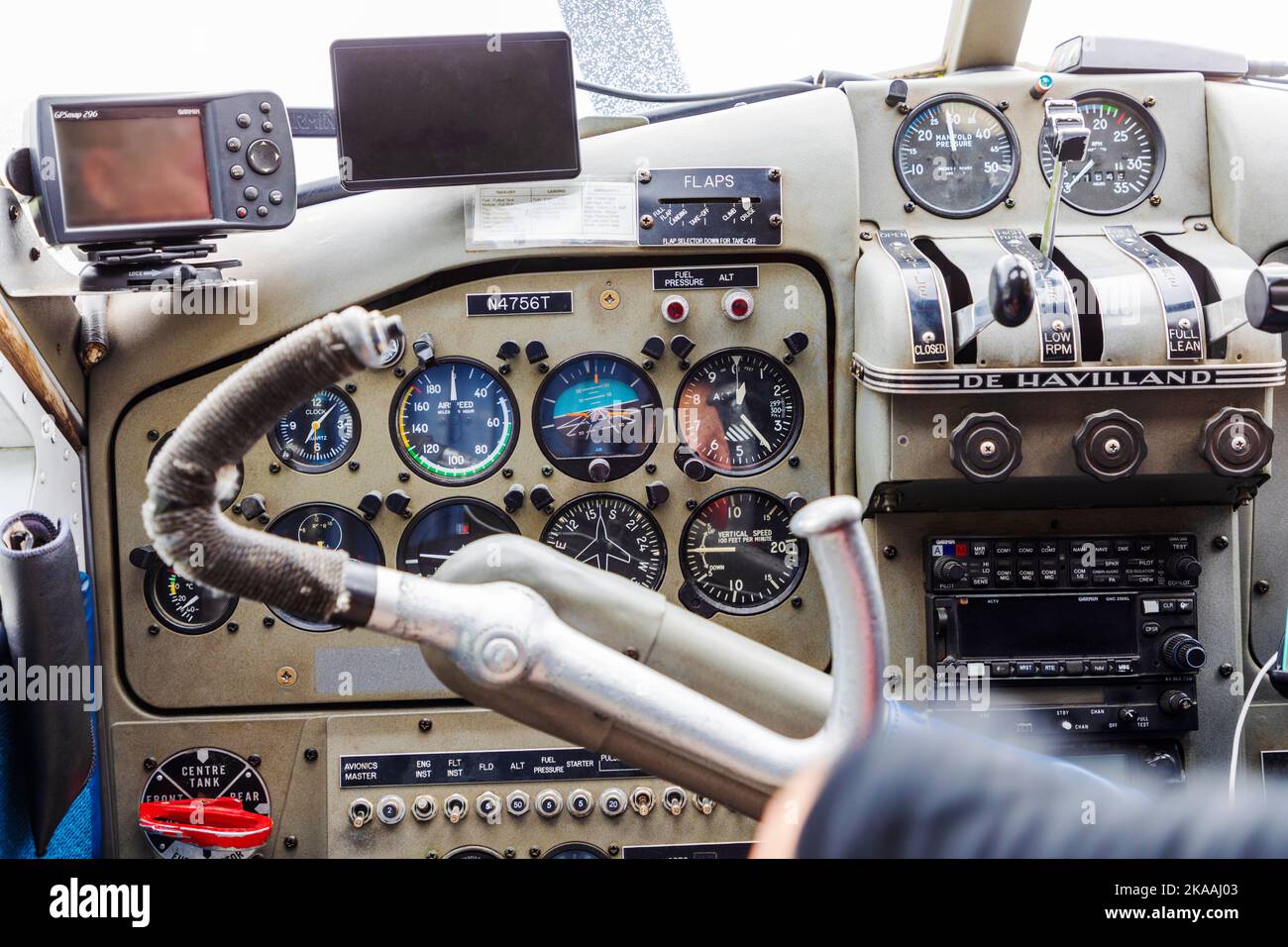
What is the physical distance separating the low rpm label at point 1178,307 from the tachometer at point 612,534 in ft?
3.58

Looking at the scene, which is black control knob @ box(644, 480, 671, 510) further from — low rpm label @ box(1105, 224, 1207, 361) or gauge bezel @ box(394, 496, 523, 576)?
low rpm label @ box(1105, 224, 1207, 361)

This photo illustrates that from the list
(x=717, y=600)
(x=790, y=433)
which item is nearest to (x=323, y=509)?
(x=717, y=600)

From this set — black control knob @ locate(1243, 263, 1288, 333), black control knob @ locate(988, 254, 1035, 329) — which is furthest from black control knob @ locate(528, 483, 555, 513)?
black control knob @ locate(1243, 263, 1288, 333)

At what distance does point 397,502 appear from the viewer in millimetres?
2238

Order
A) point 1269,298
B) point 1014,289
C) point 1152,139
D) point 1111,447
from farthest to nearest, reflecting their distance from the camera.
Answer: point 1152,139 < point 1111,447 < point 1269,298 < point 1014,289

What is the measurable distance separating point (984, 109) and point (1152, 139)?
39cm

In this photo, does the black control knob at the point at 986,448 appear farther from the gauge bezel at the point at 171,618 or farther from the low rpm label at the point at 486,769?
the gauge bezel at the point at 171,618

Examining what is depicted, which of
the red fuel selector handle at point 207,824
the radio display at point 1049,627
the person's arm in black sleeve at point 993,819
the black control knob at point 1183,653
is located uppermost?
the person's arm in black sleeve at point 993,819

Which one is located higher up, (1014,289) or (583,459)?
(1014,289)

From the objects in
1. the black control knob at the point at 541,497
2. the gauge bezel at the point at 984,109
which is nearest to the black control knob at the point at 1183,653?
the gauge bezel at the point at 984,109

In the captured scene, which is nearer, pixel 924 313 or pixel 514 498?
pixel 924 313

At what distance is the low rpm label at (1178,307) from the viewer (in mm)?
2051

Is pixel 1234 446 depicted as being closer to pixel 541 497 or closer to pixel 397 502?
pixel 541 497
